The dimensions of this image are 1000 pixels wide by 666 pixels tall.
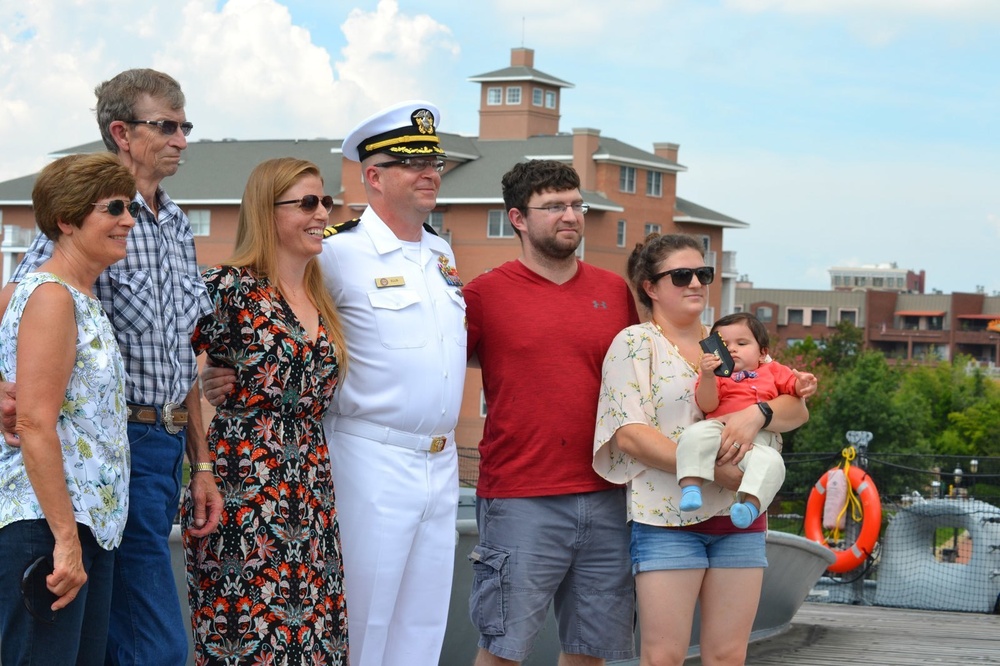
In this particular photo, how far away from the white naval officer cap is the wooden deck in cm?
392

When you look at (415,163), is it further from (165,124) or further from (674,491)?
(674,491)

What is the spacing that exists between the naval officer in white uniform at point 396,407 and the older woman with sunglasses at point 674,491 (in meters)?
0.56

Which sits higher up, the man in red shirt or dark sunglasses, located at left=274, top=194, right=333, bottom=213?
dark sunglasses, located at left=274, top=194, right=333, bottom=213

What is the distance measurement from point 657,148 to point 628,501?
168ft

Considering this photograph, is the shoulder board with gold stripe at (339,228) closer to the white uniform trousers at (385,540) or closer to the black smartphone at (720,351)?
the white uniform trousers at (385,540)

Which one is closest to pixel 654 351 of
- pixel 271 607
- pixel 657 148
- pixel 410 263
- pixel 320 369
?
pixel 410 263

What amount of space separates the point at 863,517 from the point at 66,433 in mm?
10114

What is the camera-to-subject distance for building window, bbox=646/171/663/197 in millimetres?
51719

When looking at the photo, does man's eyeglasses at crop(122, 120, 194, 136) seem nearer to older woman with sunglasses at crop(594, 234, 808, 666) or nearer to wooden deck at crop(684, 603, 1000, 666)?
older woman with sunglasses at crop(594, 234, 808, 666)

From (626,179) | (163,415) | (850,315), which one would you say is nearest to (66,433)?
(163,415)

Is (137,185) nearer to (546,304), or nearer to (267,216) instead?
(267,216)

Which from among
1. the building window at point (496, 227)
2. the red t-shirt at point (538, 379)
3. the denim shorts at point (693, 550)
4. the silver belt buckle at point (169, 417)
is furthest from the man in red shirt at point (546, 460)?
the building window at point (496, 227)

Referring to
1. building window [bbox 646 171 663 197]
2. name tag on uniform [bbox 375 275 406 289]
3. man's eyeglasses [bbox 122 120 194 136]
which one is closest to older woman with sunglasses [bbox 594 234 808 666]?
Result: name tag on uniform [bbox 375 275 406 289]

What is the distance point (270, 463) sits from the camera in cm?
365
